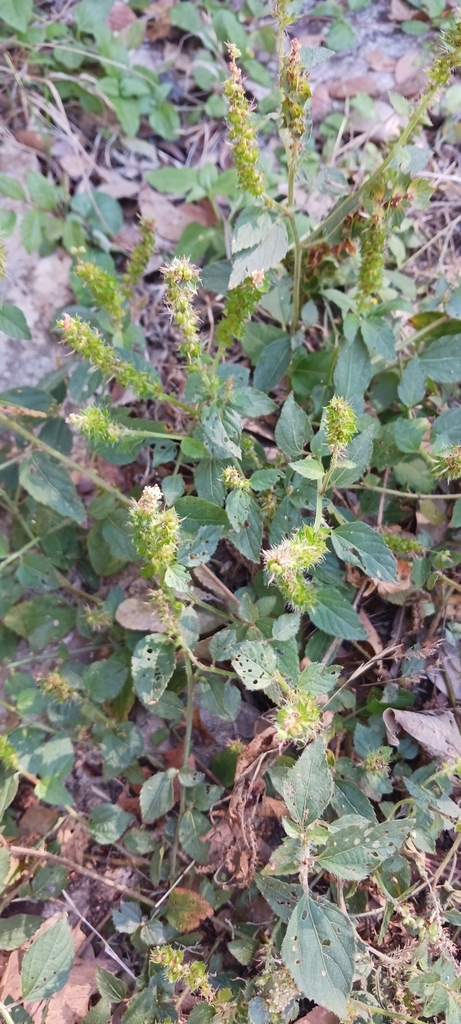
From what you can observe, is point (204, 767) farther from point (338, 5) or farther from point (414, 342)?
point (338, 5)

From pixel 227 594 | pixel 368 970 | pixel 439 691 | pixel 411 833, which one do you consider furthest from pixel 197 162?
pixel 368 970

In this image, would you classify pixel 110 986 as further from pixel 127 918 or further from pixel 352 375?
pixel 352 375

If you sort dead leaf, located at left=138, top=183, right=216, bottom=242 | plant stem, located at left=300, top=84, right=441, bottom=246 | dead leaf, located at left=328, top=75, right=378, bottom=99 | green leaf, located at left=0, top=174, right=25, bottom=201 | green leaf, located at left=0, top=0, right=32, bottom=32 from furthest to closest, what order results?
dead leaf, located at left=328, top=75, right=378, bottom=99
dead leaf, located at left=138, top=183, right=216, bottom=242
green leaf, located at left=0, top=0, right=32, bottom=32
green leaf, located at left=0, top=174, right=25, bottom=201
plant stem, located at left=300, top=84, right=441, bottom=246

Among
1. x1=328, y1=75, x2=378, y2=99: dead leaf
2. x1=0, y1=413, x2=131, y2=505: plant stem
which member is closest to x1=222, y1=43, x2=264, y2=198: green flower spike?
x1=0, y1=413, x2=131, y2=505: plant stem

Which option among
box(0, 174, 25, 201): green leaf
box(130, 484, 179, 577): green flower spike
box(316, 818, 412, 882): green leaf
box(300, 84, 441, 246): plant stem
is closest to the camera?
box(130, 484, 179, 577): green flower spike

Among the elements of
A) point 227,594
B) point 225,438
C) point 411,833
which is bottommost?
point 411,833

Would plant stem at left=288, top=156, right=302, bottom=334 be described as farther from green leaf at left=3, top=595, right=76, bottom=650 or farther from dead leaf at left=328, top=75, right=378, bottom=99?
dead leaf at left=328, top=75, right=378, bottom=99

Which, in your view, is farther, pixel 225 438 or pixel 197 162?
pixel 197 162
